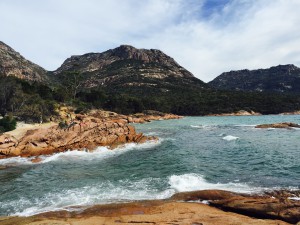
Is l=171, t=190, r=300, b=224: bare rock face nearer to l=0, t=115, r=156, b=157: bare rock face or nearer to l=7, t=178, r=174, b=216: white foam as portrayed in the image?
l=7, t=178, r=174, b=216: white foam

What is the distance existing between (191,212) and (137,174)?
40.3 feet

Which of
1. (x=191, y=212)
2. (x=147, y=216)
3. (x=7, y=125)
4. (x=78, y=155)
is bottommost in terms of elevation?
(x=78, y=155)

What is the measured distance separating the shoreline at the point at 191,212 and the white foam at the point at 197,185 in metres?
2.10

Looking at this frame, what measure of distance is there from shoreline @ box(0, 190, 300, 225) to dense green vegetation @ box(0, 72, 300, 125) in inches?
1977

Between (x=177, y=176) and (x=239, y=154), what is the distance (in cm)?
1357

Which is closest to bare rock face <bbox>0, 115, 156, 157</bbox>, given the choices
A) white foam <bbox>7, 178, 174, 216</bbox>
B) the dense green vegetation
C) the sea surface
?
the sea surface

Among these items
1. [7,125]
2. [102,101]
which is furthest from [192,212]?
[102,101]

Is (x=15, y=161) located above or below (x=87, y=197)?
below

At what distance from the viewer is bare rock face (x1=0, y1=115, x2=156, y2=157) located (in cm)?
4103

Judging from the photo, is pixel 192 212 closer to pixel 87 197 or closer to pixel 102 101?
pixel 87 197

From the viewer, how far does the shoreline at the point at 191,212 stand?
1499 cm

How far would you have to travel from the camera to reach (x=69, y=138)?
45281mm

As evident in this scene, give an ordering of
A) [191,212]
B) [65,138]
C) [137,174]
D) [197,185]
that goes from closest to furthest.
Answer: [191,212], [197,185], [137,174], [65,138]

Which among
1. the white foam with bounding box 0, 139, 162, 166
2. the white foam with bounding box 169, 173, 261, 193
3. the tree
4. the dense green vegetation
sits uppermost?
the tree
